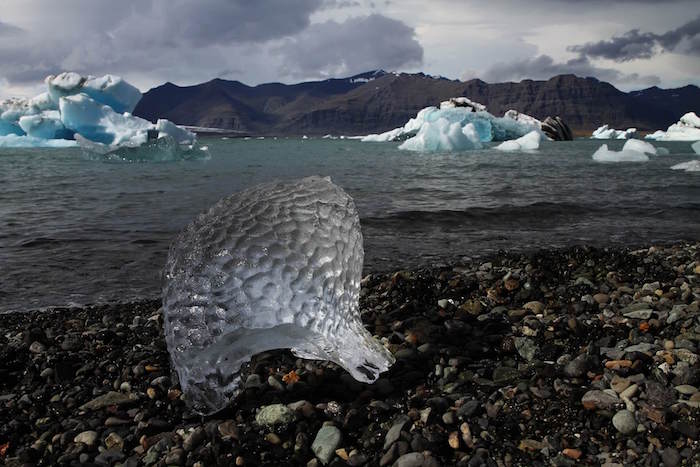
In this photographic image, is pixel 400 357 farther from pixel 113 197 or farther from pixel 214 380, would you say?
pixel 113 197

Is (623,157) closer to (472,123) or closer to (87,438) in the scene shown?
(472,123)

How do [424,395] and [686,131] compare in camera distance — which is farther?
[686,131]

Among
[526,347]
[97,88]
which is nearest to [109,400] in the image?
[526,347]

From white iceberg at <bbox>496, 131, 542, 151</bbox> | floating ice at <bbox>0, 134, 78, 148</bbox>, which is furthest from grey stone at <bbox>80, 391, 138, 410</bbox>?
floating ice at <bbox>0, 134, 78, 148</bbox>

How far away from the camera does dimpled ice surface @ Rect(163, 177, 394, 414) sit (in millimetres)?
2578

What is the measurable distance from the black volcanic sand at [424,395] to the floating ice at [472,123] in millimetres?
39847

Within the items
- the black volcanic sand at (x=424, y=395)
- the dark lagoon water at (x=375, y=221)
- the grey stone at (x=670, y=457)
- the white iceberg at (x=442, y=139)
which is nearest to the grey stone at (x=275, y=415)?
the black volcanic sand at (x=424, y=395)

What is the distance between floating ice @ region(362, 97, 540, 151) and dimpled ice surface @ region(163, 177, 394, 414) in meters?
40.7

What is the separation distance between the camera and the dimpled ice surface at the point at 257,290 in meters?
2.58

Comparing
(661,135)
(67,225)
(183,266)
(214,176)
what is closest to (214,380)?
(183,266)

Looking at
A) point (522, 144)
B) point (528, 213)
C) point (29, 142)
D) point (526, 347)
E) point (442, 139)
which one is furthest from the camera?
point (29, 142)

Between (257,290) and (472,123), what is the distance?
161ft

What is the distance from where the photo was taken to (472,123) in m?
49.0

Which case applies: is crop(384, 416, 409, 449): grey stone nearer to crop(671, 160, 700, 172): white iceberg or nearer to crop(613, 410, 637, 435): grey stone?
crop(613, 410, 637, 435): grey stone
